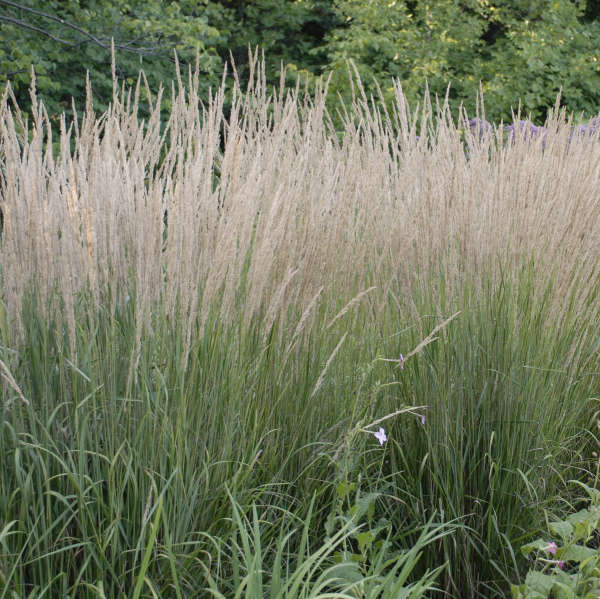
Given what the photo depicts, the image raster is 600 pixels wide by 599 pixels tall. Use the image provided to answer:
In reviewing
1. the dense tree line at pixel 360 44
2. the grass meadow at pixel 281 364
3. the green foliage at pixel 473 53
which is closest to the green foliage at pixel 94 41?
the dense tree line at pixel 360 44

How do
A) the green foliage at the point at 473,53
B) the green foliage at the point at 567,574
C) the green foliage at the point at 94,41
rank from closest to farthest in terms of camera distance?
the green foliage at the point at 567,574
the green foliage at the point at 94,41
the green foliage at the point at 473,53

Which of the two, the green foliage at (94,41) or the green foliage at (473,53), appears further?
the green foliage at (473,53)

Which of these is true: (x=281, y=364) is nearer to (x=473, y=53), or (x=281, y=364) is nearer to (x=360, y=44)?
(x=360, y=44)

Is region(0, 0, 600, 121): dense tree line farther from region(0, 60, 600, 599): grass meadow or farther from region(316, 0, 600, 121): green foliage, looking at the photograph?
region(0, 60, 600, 599): grass meadow

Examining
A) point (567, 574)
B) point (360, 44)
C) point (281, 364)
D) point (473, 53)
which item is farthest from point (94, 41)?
point (567, 574)

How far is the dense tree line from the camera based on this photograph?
9211mm

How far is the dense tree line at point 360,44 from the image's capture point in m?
9.21

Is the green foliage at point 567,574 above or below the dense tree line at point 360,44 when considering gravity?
below

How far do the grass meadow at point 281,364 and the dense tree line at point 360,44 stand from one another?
6.53m

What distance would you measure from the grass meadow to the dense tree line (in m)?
6.53

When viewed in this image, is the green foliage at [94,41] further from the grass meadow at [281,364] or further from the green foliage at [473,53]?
the grass meadow at [281,364]

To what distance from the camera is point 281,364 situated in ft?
7.44

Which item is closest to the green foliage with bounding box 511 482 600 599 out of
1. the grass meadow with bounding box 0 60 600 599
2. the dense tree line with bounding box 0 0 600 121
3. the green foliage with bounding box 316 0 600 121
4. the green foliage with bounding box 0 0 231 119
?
the grass meadow with bounding box 0 60 600 599

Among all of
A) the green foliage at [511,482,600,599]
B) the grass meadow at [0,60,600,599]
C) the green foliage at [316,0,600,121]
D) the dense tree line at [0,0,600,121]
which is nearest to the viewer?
the grass meadow at [0,60,600,599]
